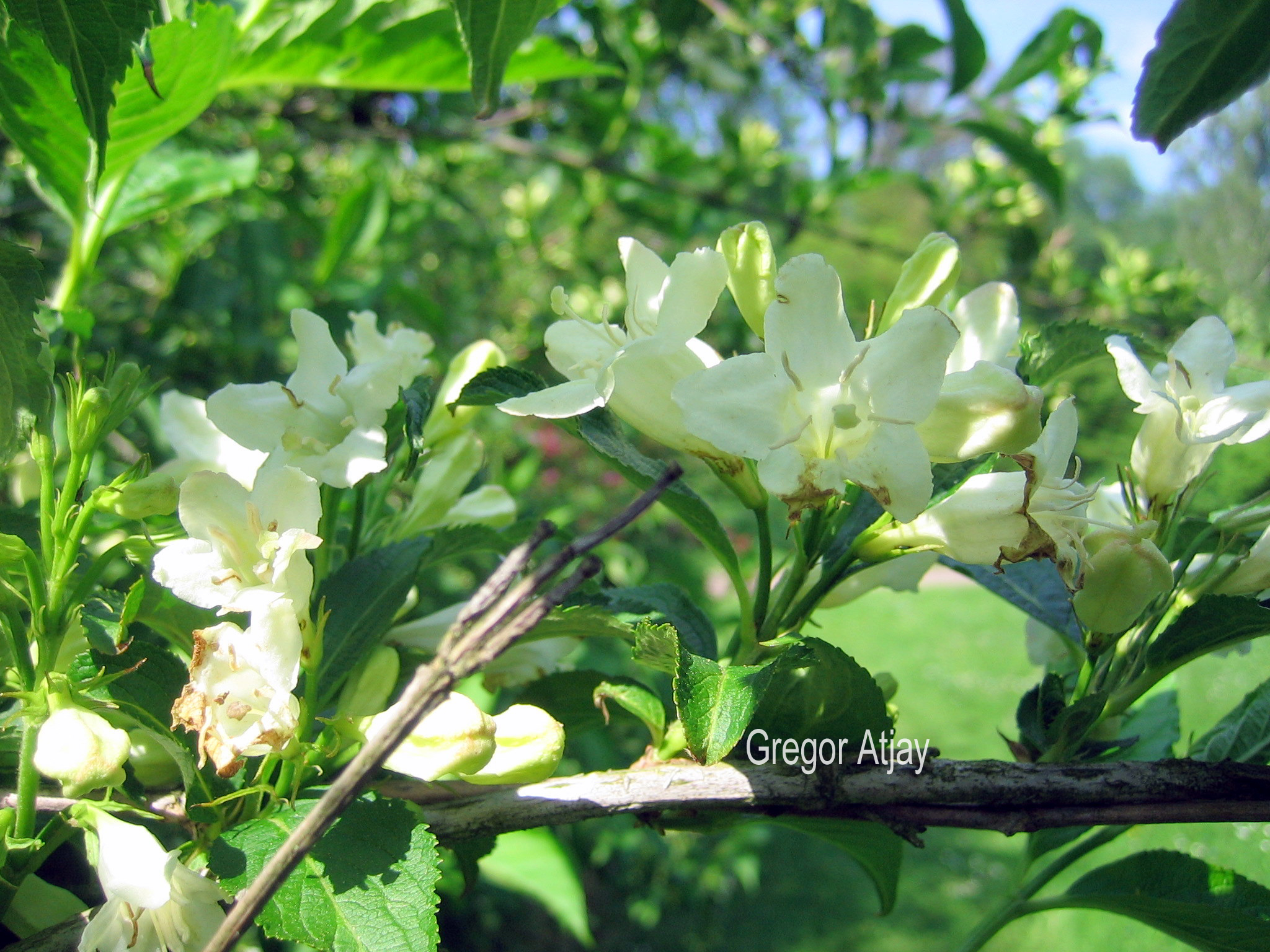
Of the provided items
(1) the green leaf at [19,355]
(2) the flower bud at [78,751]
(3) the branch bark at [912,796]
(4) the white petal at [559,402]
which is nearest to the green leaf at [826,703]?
(3) the branch bark at [912,796]

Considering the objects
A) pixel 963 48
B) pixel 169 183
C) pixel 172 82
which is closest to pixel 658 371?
pixel 172 82

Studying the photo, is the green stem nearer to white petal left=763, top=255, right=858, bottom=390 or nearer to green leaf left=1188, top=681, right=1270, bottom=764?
green leaf left=1188, top=681, right=1270, bottom=764

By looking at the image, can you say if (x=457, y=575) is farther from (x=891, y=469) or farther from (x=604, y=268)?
(x=891, y=469)

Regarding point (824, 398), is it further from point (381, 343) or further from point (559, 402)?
point (381, 343)

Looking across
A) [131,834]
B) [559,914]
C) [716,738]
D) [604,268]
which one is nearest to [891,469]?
[716,738]

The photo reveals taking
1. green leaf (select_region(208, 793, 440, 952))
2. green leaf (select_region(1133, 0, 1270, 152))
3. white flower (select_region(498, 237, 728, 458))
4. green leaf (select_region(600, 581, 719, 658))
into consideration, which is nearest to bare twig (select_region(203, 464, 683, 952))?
green leaf (select_region(208, 793, 440, 952))
